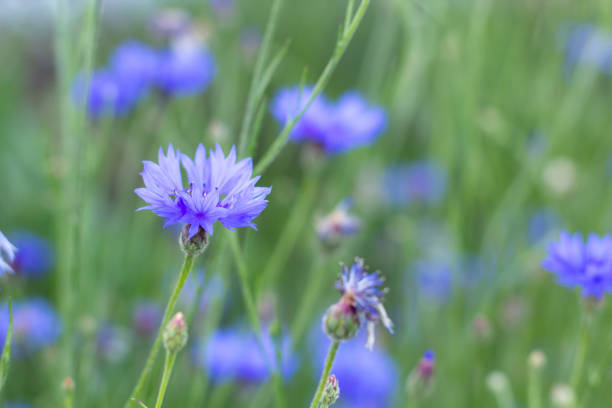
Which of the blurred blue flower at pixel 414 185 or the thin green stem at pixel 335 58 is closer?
the thin green stem at pixel 335 58

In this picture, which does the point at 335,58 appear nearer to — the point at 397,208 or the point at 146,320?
the point at 146,320

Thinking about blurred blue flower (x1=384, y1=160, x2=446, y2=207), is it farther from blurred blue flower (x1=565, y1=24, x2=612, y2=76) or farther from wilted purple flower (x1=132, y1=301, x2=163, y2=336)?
wilted purple flower (x1=132, y1=301, x2=163, y2=336)

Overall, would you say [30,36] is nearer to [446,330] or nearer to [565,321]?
[446,330]

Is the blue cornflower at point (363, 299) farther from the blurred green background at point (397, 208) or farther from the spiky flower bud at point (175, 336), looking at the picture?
the blurred green background at point (397, 208)

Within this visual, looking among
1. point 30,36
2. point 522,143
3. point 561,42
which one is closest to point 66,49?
point 522,143

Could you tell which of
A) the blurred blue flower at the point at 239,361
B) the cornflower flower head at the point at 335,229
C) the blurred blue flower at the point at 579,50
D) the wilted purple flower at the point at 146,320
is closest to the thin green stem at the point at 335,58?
the cornflower flower head at the point at 335,229

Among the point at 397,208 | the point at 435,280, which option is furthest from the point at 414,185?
the point at 435,280
